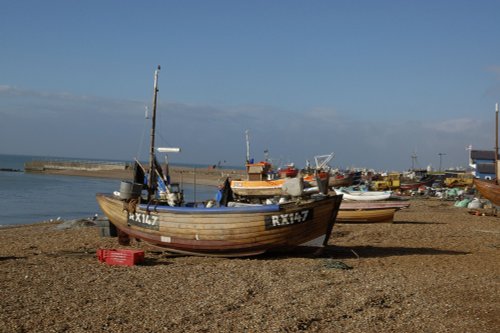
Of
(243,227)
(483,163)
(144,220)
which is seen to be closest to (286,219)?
(243,227)

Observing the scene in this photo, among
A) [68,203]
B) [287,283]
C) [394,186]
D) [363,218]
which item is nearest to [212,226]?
[287,283]

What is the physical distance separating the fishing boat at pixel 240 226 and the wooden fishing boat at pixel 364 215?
926 cm

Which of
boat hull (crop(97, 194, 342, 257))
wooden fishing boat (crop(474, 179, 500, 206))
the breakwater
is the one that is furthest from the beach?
the breakwater

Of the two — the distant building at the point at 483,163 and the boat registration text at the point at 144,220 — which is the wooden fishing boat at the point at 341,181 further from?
the boat registration text at the point at 144,220

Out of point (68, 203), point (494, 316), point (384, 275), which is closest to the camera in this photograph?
point (494, 316)

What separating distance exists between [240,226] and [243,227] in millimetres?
78

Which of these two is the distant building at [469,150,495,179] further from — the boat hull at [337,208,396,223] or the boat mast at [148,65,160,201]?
the boat mast at [148,65,160,201]

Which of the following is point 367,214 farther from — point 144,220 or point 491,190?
point 144,220

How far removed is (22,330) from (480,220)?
888 inches

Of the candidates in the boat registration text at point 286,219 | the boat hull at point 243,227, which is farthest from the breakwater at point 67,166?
the boat registration text at point 286,219

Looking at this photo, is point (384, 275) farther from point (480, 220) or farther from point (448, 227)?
point (480, 220)

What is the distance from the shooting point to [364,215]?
2380 centimetres

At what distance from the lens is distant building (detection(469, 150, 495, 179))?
56156 mm

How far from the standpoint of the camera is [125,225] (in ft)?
55.4
